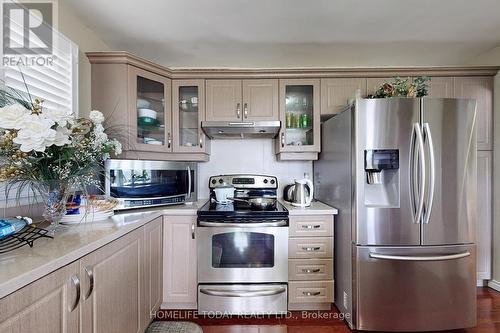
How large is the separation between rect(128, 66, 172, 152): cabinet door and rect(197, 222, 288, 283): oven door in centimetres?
88

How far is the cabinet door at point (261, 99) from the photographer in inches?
90.1

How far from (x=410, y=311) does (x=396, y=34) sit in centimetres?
222

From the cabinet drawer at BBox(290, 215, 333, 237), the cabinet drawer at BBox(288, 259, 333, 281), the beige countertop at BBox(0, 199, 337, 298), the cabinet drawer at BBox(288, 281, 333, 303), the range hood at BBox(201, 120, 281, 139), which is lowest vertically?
the cabinet drawer at BBox(288, 281, 333, 303)

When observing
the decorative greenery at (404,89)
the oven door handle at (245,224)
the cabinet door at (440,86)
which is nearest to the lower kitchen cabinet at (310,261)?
the oven door handle at (245,224)

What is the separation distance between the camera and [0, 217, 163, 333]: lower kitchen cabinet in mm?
701

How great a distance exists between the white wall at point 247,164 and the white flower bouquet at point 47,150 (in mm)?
1382

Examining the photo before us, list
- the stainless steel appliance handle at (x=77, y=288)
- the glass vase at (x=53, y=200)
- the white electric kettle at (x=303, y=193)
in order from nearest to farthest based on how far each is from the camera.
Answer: the stainless steel appliance handle at (x=77, y=288)
the glass vase at (x=53, y=200)
the white electric kettle at (x=303, y=193)

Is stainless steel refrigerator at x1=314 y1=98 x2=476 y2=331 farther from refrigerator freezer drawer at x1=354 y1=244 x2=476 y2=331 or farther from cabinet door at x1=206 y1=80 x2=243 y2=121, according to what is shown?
cabinet door at x1=206 y1=80 x2=243 y2=121

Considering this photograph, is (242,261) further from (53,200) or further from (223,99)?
(223,99)

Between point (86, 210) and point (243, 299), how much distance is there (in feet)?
4.34

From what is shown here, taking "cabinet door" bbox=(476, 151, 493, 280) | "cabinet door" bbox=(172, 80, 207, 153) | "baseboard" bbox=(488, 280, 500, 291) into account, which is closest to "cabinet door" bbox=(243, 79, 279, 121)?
"cabinet door" bbox=(172, 80, 207, 153)

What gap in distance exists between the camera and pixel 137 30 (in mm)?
1975

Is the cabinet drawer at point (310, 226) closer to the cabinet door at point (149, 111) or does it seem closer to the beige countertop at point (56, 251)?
the beige countertop at point (56, 251)

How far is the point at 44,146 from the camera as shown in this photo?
98 cm
